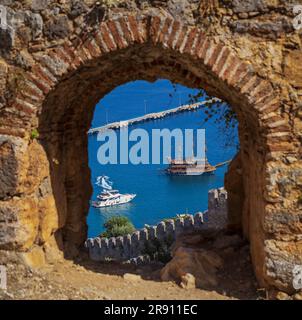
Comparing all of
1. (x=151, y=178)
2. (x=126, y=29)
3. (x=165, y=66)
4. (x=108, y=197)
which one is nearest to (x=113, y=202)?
(x=108, y=197)

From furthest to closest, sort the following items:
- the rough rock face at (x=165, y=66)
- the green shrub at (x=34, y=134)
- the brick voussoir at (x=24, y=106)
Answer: the green shrub at (x=34, y=134), the brick voussoir at (x=24, y=106), the rough rock face at (x=165, y=66)

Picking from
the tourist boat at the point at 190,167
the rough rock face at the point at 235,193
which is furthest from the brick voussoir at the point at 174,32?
the tourist boat at the point at 190,167

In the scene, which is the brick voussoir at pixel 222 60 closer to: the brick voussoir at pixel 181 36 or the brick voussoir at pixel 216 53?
the brick voussoir at pixel 216 53

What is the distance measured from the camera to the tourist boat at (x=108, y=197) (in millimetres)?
38438

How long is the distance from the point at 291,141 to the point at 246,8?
1467mm

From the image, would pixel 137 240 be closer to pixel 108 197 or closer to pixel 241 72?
pixel 241 72

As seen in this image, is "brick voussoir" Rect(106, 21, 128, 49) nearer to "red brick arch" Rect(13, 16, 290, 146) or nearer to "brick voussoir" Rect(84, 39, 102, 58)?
"red brick arch" Rect(13, 16, 290, 146)

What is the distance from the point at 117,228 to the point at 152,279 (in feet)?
67.8

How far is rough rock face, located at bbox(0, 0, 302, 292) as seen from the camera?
16.3 ft

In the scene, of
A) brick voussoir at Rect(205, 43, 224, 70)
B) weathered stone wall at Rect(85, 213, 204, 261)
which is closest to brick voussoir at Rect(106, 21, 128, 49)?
brick voussoir at Rect(205, 43, 224, 70)

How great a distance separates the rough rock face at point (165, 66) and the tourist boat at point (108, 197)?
32638 millimetres

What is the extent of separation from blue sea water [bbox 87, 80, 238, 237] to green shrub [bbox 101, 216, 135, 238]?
5.79 meters

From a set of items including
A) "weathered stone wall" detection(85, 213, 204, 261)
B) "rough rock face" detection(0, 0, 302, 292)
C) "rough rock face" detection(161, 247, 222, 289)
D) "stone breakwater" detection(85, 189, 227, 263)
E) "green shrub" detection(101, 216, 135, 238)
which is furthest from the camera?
"green shrub" detection(101, 216, 135, 238)

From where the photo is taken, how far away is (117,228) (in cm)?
2669
